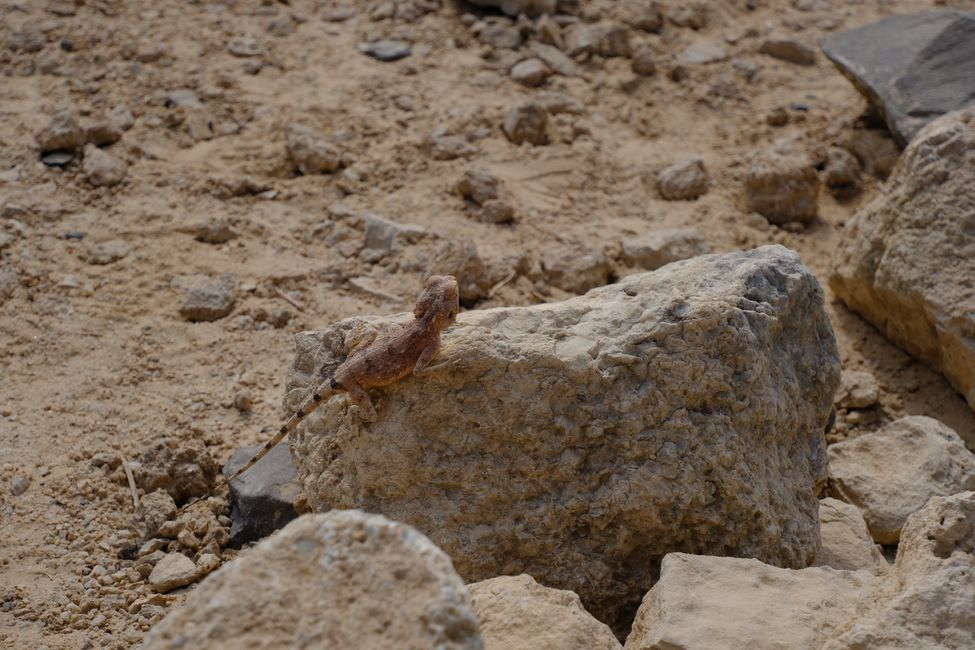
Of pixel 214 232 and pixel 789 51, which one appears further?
pixel 789 51

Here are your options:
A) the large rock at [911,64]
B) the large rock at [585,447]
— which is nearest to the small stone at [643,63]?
the large rock at [911,64]

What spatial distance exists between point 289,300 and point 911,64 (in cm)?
499

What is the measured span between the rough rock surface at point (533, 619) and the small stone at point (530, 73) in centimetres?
560

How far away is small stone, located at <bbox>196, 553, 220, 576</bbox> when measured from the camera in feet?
14.8

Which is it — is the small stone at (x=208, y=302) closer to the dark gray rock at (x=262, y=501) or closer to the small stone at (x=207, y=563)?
the dark gray rock at (x=262, y=501)

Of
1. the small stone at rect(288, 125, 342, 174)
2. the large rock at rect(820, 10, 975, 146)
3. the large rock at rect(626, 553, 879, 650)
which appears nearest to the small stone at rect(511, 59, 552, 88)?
the small stone at rect(288, 125, 342, 174)

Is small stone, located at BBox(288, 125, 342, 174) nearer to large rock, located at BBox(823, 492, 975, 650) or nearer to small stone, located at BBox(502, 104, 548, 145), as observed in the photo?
small stone, located at BBox(502, 104, 548, 145)

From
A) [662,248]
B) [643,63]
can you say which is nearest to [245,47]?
[643,63]

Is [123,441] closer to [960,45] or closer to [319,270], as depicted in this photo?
[319,270]

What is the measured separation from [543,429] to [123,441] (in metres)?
2.42

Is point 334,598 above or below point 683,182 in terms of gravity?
above

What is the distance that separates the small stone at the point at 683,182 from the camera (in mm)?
7496

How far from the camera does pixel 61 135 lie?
6.97 meters

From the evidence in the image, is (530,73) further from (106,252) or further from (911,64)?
(106,252)
